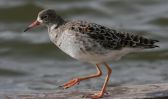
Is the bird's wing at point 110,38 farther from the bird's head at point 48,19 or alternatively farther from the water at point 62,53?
the water at point 62,53

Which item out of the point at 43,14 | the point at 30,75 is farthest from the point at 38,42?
the point at 43,14

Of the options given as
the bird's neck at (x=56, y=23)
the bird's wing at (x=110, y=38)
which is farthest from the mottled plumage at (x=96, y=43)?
the bird's neck at (x=56, y=23)

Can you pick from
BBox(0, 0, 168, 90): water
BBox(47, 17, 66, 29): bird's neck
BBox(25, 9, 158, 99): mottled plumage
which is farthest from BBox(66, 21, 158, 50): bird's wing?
BBox(0, 0, 168, 90): water

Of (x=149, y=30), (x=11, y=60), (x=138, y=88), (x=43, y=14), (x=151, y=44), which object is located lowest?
(x=138, y=88)

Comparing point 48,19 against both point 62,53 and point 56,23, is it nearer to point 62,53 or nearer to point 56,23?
point 56,23

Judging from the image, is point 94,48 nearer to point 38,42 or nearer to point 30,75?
point 30,75

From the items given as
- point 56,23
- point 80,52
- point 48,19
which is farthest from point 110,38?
point 48,19

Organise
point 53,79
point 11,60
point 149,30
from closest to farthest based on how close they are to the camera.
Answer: point 53,79
point 11,60
point 149,30
